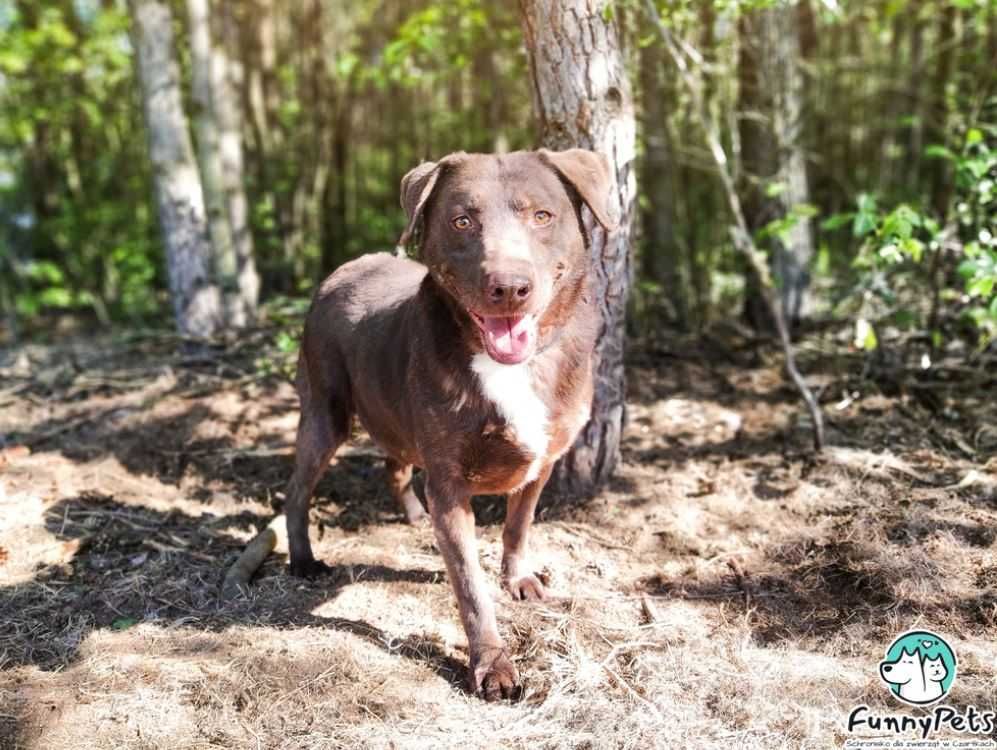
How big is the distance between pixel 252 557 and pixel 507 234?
2269 mm

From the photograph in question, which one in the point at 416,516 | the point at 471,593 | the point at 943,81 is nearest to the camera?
the point at 471,593

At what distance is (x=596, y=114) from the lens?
15.2 feet

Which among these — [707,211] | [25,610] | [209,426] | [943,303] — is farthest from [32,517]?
[707,211]

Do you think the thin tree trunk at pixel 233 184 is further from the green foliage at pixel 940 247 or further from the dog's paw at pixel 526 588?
the green foliage at pixel 940 247

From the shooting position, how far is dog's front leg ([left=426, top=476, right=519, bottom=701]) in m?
3.42

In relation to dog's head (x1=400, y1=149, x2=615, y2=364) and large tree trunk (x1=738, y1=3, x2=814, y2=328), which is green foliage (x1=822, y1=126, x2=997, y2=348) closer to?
large tree trunk (x1=738, y1=3, x2=814, y2=328)

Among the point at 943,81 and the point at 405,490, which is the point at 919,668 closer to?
the point at 405,490

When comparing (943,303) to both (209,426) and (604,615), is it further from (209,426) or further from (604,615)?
(209,426)

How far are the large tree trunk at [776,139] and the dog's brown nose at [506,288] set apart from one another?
384 centimetres

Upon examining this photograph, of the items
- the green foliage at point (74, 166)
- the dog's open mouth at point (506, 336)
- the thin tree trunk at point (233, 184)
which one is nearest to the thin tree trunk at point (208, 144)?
the thin tree trunk at point (233, 184)

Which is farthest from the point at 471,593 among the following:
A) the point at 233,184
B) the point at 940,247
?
the point at 233,184

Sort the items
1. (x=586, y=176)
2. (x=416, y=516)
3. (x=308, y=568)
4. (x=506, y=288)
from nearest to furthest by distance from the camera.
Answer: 1. (x=506, y=288)
2. (x=586, y=176)
3. (x=308, y=568)
4. (x=416, y=516)

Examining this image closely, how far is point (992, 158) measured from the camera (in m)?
4.79

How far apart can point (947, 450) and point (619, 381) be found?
6.85 ft
